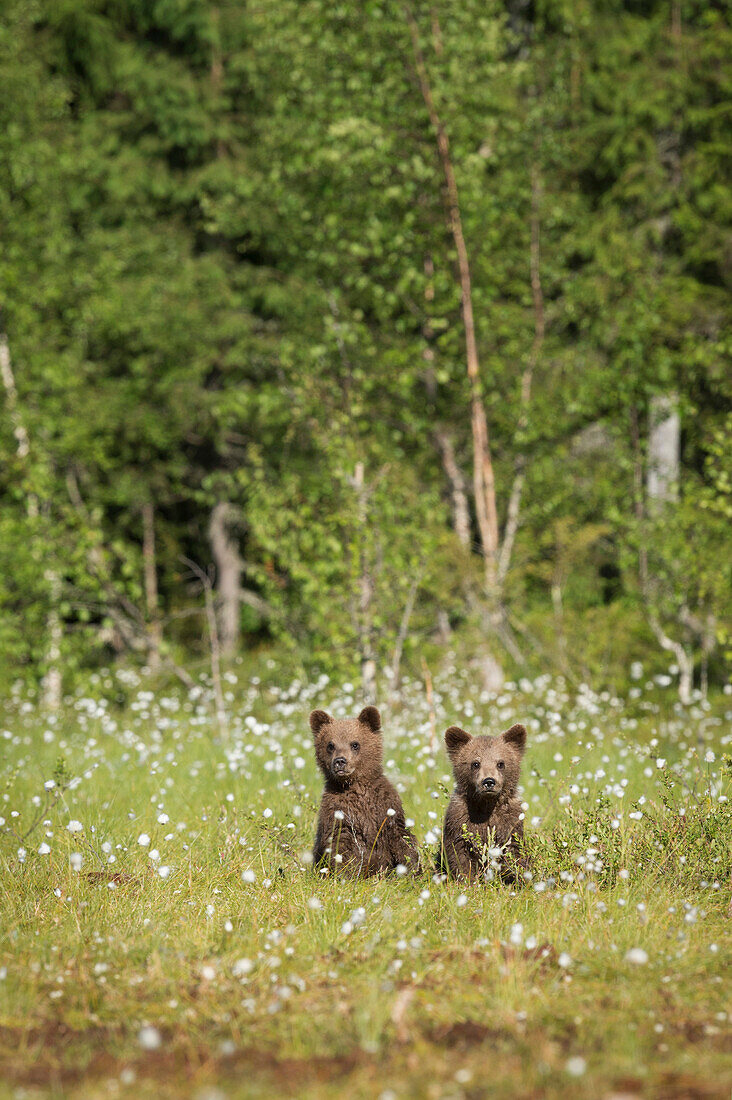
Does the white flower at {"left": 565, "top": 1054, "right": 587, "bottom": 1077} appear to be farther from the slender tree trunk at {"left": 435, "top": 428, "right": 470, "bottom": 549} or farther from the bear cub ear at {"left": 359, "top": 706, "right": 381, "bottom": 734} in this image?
the slender tree trunk at {"left": 435, "top": 428, "right": 470, "bottom": 549}

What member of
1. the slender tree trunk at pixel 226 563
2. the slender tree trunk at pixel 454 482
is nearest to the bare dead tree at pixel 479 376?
the slender tree trunk at pixel 454 482

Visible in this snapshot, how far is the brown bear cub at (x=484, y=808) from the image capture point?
546cm

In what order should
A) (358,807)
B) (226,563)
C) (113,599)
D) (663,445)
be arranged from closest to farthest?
(358,807)
(663,445)
(113,599)
(226,563)

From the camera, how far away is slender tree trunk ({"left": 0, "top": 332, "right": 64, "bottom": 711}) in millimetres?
13984

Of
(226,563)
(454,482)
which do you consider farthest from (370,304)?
(226,563)

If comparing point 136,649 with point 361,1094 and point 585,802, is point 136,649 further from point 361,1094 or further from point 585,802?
point 361,1094

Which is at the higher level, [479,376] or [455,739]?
[479,376]

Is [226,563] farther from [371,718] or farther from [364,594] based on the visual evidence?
[371,718]

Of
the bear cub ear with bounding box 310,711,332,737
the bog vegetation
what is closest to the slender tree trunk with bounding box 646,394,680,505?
the bog vegetation

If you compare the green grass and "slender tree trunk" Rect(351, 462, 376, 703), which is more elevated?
"slender tree trunk" Rect(351, 462, 376, 703)

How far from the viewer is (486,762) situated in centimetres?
566

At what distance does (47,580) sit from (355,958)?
1014 centimetres

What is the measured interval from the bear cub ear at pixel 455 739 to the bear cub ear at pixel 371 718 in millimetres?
461

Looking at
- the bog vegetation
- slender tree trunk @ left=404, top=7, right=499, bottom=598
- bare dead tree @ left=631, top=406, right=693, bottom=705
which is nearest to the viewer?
the bog vegetation
